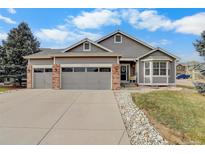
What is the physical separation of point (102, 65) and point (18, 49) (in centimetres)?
1107

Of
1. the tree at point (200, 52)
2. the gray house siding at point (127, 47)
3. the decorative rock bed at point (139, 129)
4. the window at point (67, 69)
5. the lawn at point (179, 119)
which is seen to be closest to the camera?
the decorative rock bed at point (139, 129)

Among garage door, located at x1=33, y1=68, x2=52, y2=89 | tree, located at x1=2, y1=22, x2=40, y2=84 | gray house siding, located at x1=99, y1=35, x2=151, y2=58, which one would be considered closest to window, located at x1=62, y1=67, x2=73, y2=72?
garage door, located at x1=33, y1=68, x2=52, y2=89

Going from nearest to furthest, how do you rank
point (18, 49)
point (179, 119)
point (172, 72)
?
1. point (179, 119)
2. point (172, 72)
3. point (18, 49)

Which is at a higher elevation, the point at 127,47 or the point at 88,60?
the point at 127,47

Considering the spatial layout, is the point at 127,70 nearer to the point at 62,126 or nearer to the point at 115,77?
the point at 115,77

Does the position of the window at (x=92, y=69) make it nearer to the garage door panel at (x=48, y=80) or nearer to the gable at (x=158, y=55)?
the garage door panel at (x=48, y=80)

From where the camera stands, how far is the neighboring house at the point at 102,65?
19.7 meters

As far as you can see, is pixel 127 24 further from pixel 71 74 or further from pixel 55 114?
pixel 55 114

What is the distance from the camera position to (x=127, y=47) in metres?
25.0

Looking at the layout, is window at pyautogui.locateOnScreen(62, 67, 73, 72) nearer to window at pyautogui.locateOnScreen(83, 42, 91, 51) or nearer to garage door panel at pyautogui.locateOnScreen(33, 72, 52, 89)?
garage door panel at pyautogui.locateOnScreen(33, 72, 52, 89)

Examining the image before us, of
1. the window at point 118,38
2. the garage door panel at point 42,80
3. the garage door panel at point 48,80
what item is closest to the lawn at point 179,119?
the garage door panel at point 48,80

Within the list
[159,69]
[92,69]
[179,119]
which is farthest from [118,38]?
[179,119]

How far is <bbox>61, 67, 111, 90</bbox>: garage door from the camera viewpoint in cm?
1966

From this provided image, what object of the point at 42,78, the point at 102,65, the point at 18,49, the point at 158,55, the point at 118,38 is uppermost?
the point at 118,38
